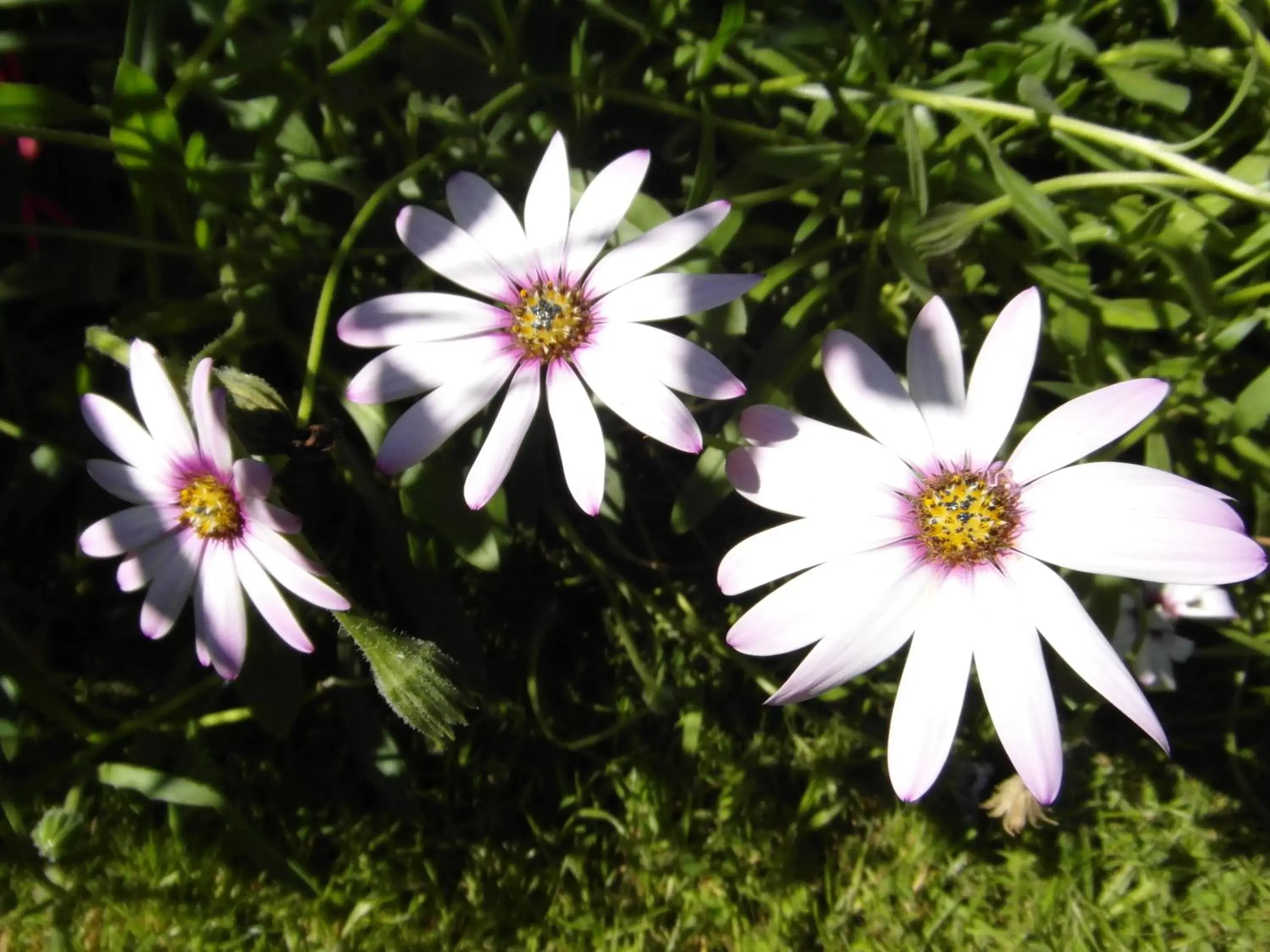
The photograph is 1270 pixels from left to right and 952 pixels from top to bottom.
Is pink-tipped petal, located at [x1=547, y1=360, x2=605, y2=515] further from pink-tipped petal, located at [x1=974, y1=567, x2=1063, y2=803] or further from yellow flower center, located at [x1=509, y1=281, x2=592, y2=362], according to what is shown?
pink-tipped petal, located at [x1=974, y1=567, x2=1063, y2=803]

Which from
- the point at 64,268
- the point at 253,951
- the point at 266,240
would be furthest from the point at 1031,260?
the point at 253,951

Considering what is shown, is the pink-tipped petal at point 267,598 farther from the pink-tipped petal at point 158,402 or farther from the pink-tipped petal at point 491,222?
the pink-tipped petal at point 491,222

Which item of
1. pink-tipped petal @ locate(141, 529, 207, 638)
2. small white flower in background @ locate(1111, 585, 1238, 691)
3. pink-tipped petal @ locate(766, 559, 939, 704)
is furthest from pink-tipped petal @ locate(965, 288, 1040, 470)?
pink-tipped petal @ locate(141, 529, 207, 638)

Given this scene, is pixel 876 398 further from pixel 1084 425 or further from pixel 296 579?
pixel 296 579

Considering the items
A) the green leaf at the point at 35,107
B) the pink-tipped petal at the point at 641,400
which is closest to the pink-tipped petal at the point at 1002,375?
the pink-tipped petal at the point at 641,400

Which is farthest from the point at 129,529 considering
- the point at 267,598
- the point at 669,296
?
the point at 669,296

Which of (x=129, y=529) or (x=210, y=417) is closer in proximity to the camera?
(x=210, y=417)
